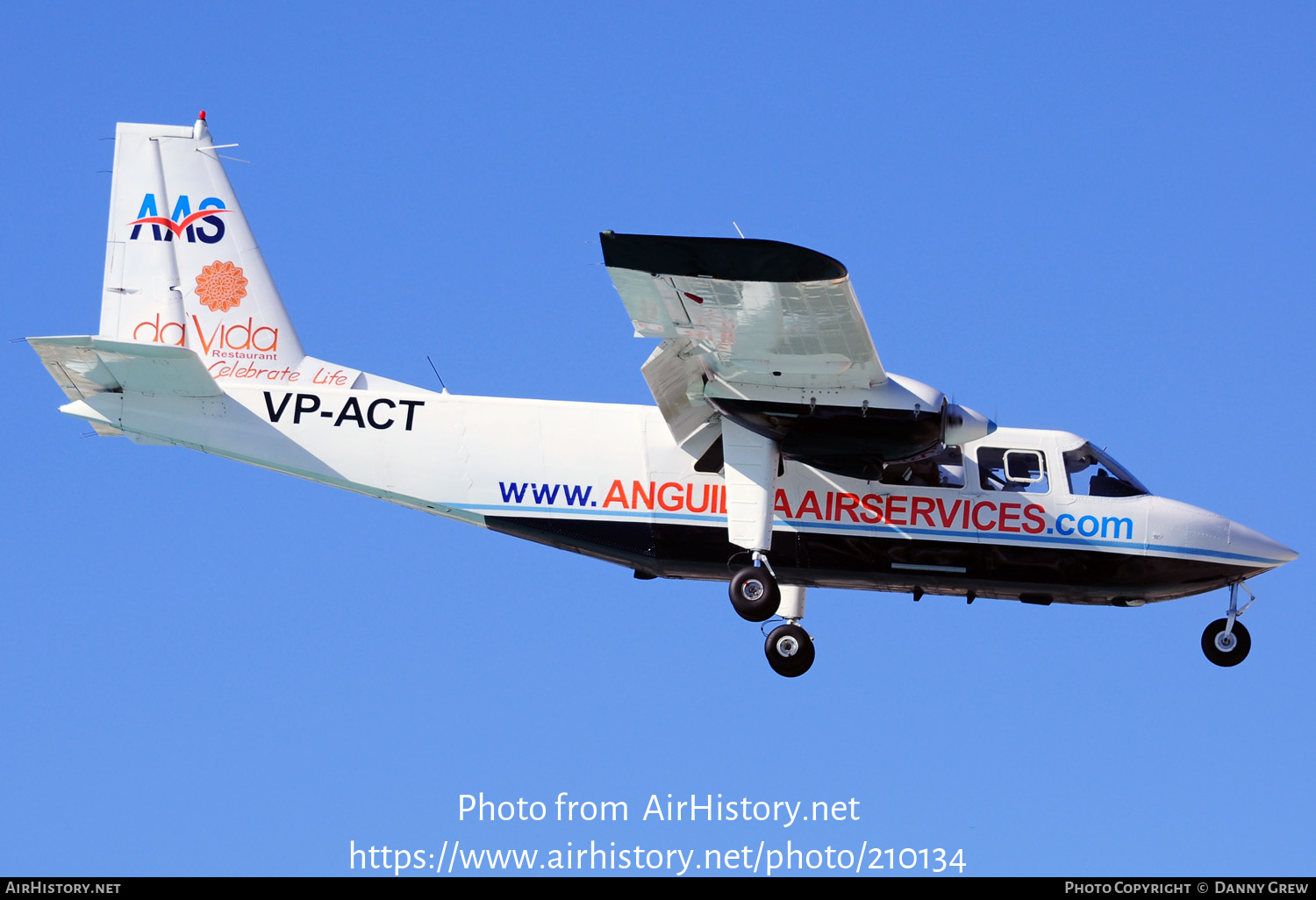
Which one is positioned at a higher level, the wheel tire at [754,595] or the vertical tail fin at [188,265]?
the vertical tail fin at [188,265]

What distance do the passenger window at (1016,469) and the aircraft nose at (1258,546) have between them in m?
2.46

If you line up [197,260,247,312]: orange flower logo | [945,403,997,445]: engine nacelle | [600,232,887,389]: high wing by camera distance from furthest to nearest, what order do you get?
[197,260,247,312]: orange flower logo
[945,403,997,445]: engine nacelle
[600,232,887,389]: high wing

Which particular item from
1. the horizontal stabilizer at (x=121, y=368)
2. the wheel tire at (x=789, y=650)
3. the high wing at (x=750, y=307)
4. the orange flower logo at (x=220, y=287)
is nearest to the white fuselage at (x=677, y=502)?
the horizontal stabilizer at (x=121, y=368)

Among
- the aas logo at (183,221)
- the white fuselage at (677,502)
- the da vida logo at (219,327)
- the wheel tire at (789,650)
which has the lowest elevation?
the wheel tire at (789,650)

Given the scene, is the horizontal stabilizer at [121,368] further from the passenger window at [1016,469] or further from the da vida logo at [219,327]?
the passenger window at [1016,469]

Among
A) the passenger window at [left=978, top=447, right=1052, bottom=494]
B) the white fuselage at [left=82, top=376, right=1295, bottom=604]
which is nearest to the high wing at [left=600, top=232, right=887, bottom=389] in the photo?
the white fuselage at [left=82, top=376, right=1295, bottom=604]

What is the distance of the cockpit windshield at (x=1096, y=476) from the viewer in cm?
2067

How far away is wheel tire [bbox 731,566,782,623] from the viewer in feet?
63.5

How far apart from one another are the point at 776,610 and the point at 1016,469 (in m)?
3.77

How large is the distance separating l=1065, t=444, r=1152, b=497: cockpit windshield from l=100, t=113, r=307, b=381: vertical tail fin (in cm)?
Result: 1023

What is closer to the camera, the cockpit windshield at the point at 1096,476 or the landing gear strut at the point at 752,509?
the landing gear strut at the point at 752,509

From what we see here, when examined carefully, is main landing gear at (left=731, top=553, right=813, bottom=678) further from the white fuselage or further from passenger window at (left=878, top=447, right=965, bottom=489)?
passenger window at (left=878, top=447, right=965, bottom=489)

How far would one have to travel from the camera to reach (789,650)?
20516mm

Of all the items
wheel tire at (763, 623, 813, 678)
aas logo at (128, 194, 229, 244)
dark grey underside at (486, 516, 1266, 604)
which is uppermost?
aas logo at (128, 194, 229, 244)
